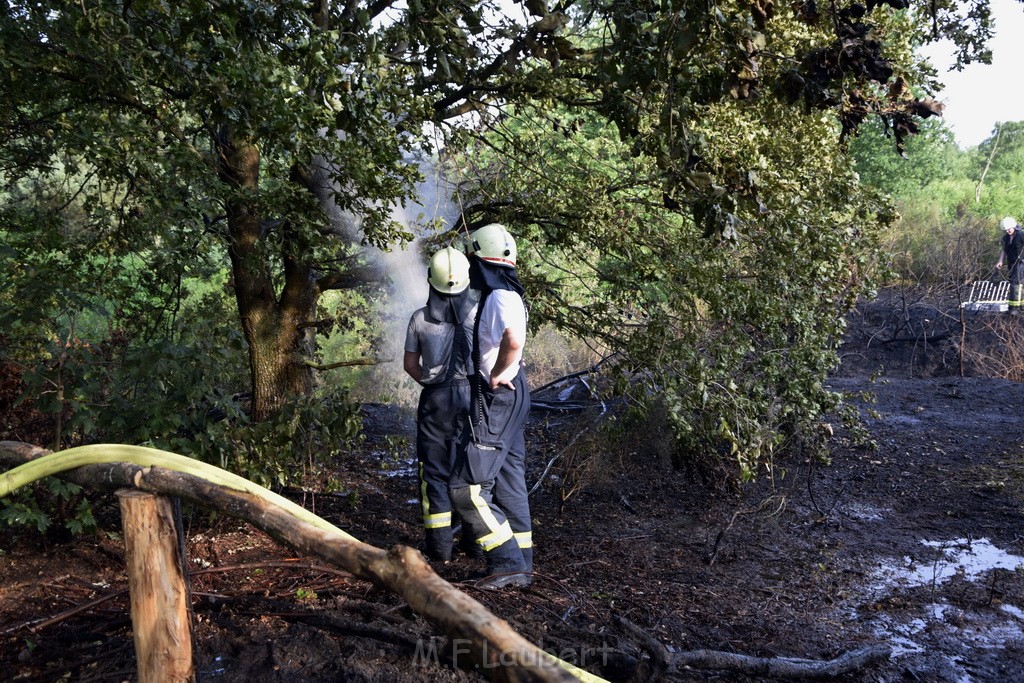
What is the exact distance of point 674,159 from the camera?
12.6 feet

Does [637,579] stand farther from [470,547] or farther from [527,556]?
[470,547]

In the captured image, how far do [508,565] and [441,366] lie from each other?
1112 millimetres

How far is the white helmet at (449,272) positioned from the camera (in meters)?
4.55

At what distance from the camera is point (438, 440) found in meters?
4.57

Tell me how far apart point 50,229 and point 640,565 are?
14.6ft

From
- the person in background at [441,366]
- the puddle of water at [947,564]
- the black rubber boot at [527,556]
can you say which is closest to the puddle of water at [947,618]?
the puddle of water at [947,564]

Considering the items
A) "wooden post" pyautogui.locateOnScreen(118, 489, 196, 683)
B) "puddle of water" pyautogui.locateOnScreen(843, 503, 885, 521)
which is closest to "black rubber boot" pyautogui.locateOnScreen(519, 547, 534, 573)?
"wooden post" pyautogui.locateOnScreen(118, 489, 196, 683)

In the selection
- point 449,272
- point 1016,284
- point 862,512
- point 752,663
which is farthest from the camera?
point 1016,284

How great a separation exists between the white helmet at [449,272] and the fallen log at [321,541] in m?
2.09

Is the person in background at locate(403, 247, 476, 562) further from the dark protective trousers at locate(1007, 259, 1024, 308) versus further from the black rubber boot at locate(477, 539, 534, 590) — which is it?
the dark protective trousers at locate(1007, 259, 1024, 308)

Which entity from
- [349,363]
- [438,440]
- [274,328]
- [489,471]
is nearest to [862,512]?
[489,471]

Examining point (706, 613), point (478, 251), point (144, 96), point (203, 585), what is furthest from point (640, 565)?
point (144, 96)

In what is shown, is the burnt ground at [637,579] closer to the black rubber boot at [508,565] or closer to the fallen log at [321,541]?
the black rubber boot at [508,565]

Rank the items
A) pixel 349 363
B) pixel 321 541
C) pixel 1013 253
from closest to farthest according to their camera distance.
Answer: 1. pixel 321 541
2. pixel 349 363
3. pixel 1013 253
